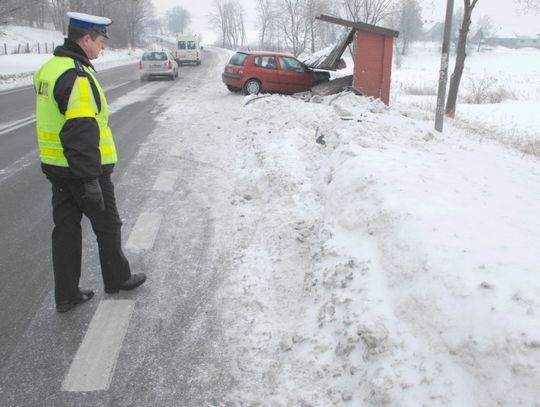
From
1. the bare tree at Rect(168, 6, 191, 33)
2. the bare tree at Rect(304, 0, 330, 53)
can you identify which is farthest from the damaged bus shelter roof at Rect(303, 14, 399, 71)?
the bare tree at Rect(168, 6, 191, 33)

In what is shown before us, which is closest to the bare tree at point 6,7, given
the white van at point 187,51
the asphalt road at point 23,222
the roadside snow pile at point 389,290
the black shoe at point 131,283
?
the white van at point 187,51

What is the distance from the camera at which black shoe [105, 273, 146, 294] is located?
141 inches

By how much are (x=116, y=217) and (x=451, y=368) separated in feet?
8.14

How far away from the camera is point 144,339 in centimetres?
305

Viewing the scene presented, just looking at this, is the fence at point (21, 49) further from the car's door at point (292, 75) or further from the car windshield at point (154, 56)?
the car's door at point (292, 75)

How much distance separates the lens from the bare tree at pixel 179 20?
477 ft

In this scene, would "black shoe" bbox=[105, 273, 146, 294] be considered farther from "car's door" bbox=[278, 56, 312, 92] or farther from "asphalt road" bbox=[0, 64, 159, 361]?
"car's door" bbox=[278, 56, 312, 92]

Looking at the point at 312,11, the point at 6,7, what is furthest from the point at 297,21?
the point at 6,7

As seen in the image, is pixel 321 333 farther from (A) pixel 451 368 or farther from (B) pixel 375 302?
(A) pixel 451 368

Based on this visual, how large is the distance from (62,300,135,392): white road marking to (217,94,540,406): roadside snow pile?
76 centimetres

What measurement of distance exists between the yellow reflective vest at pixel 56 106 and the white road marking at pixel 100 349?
111cm

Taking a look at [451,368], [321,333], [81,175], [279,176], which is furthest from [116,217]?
[279,176]

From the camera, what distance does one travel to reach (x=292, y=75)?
50.6 ft

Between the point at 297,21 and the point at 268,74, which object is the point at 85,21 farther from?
the point at 297,21
